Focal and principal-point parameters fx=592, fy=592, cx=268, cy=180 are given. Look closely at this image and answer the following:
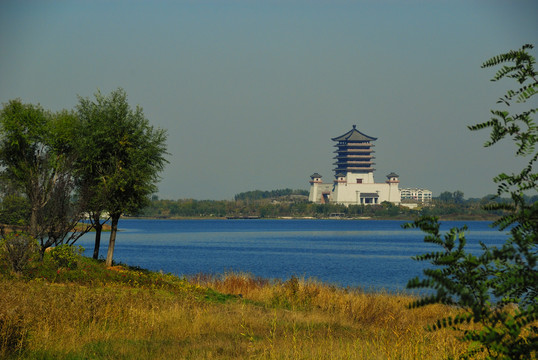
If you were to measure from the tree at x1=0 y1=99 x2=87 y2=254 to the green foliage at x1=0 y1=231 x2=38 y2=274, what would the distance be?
74.4 inches

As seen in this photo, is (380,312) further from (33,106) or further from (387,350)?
(33,106)

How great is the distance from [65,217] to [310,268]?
3188 cm

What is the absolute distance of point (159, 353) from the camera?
9688 mm

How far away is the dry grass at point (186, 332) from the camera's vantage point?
30.6 ft

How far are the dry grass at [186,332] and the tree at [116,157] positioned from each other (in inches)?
497

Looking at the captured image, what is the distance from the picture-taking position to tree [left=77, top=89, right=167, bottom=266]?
27.0m

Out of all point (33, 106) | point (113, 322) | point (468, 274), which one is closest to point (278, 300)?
point (113, 322)

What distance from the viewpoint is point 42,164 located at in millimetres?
25031

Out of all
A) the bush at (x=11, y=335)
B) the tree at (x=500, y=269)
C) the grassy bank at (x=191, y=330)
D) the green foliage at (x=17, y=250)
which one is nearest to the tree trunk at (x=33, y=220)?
the green foliage at (x=17, y=250)

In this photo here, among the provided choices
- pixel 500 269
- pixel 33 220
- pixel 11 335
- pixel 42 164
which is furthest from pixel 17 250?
pixel 500 269

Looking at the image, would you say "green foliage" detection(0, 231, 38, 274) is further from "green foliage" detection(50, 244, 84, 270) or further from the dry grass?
the dry grass

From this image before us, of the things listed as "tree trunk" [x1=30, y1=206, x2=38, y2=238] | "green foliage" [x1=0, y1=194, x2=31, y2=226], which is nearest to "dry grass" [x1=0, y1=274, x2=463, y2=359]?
"tree trunk" [x1=30, y1=206, x2=38, y2=238]

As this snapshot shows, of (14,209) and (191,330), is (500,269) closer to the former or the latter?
(191,330)

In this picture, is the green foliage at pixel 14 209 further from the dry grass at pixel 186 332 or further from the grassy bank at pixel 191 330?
the dry grass at pixel 186 332
